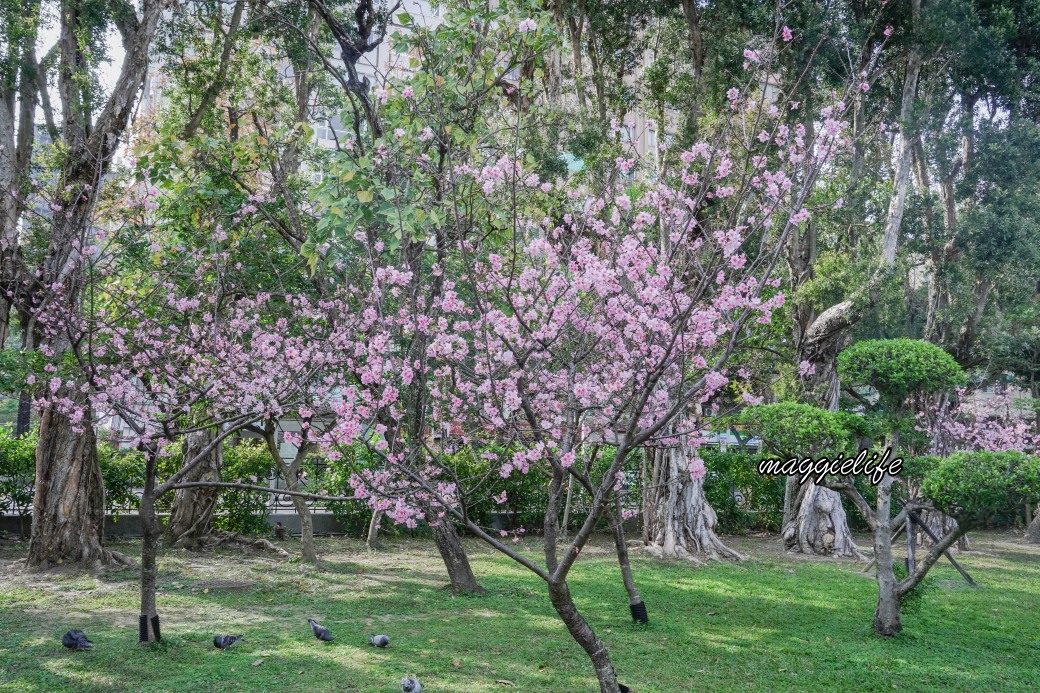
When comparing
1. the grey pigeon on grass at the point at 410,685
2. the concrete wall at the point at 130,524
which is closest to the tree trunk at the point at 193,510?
the concrete wall at the point at 130,524

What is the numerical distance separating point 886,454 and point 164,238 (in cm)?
782

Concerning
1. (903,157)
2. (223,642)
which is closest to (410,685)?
(223,642)

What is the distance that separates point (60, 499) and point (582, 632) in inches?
312

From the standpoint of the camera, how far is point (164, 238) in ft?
29.1

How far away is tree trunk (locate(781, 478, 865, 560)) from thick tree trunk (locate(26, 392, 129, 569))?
34.0 feet

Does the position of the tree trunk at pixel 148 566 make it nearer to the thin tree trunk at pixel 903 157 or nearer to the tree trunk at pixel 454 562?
the tree trunk at pixel 454 562

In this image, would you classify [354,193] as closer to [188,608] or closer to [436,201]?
[436,201]

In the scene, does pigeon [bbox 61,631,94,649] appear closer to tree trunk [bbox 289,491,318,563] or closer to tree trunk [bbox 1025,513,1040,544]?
tree trunk [bbox 289,491,318,563]

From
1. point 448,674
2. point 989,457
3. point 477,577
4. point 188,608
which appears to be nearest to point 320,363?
point 448,674

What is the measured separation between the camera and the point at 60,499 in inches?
376

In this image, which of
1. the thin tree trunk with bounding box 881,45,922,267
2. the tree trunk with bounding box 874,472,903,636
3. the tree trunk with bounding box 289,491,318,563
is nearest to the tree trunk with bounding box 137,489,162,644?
the tree trunk with bounding box 289,491,318,563

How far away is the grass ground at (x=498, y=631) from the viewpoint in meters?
5.40

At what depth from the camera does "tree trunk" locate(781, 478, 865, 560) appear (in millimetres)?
12758

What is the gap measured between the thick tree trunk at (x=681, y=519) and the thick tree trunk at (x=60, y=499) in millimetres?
7698
